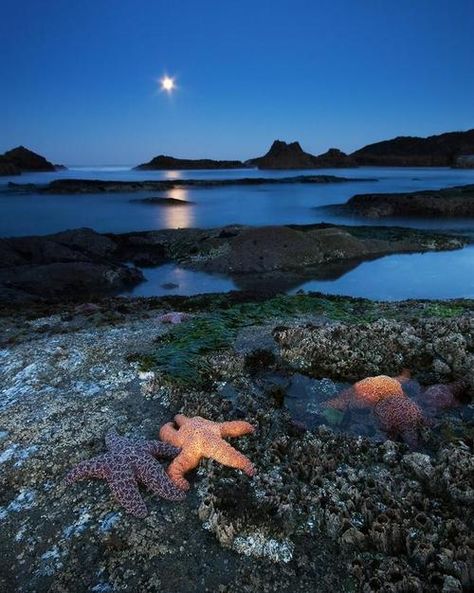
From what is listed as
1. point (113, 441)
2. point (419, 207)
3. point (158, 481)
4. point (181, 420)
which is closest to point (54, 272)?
point (181, 420)

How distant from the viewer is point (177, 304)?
11969 mm

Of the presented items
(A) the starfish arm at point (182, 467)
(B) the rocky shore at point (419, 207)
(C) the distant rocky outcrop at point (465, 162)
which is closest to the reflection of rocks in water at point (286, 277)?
(A) the starfish arm at point (182, 467)

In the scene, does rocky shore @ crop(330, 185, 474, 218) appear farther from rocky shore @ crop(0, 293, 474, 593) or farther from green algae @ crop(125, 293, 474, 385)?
rocky shore @ crop(0, 293, 474, 593)

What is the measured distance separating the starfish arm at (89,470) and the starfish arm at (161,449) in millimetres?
416

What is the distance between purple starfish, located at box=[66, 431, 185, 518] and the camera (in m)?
3.91

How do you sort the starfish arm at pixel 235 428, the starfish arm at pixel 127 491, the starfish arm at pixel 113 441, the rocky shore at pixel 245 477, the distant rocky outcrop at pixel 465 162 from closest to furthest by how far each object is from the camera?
the rocky shore at pixel 245 477
the starfish arm at pixel 127 491
the starfish arm at pixel 113 441
the starfish arm at pixel 235 428
the distant rocky outcrop at pixel 465 162

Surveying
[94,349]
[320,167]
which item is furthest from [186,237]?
[320,167]

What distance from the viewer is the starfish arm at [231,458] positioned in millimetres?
4320

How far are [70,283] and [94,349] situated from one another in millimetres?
9071

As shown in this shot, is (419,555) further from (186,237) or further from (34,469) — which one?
(186,237)

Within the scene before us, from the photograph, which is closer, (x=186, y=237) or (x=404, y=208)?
(x=186, y=237)

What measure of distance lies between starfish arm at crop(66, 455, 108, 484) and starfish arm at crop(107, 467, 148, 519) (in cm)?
15

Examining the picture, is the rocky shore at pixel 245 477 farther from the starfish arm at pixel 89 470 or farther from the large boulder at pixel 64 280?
the large boulder at pixel 64 280

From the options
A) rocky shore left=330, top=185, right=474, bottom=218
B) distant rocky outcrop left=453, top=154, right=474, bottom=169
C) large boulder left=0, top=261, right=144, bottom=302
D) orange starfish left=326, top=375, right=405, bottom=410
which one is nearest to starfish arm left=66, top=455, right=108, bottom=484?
orange starfish left=326, top=375, right=405, bottom=410
